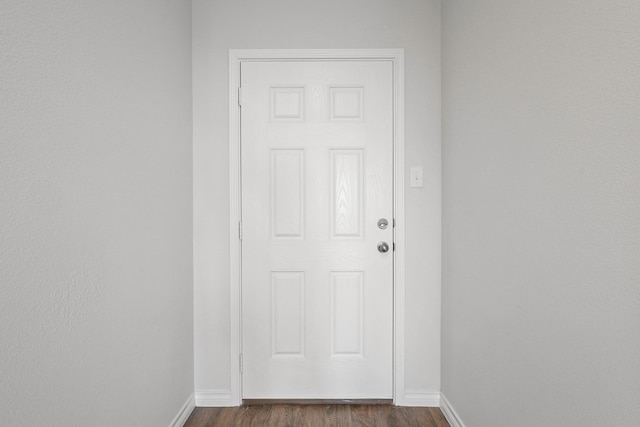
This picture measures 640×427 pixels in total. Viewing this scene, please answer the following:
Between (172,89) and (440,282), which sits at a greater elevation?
(172,89)

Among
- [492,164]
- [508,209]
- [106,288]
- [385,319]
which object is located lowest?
[385,319]

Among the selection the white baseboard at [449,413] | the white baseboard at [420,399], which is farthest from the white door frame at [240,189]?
the white baseboard at [449,413]

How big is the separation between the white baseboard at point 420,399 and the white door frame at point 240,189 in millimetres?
24

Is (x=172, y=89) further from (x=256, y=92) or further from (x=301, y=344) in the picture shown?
(x=301, y=344)

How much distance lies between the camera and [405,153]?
7.72 feet

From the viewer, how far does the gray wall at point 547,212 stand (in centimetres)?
97

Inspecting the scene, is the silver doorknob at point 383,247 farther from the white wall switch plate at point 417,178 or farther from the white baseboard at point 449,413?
the white baseboard at point 449,413

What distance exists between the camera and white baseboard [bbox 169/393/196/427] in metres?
2.09

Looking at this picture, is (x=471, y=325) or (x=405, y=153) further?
(x=405, y=153)

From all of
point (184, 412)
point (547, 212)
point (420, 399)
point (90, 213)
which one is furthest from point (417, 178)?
point (184, 412)

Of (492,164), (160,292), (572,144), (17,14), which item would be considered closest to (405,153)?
(492,164)

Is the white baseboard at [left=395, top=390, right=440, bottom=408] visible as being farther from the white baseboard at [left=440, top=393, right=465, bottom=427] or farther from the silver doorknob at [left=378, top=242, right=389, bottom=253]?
the silver doorknob at [left=378, top=242, right=389, bottom=253]

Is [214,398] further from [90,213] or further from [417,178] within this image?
[417,178]

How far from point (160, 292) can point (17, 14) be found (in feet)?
4.08
